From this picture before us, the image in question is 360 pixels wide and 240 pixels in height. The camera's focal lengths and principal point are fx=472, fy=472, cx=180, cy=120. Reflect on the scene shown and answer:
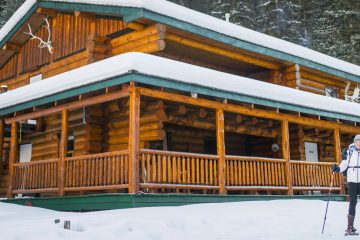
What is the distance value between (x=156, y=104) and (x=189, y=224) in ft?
19.4

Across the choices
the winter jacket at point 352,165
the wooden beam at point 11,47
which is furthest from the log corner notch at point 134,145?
the wooden beam at point 11,47

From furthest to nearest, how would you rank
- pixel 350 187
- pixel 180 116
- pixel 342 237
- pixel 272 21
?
pixel 272 21 → pixel 180 116 → pixel 350 187 → pixel 342 237

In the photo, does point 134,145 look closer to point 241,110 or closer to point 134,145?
point 134,145

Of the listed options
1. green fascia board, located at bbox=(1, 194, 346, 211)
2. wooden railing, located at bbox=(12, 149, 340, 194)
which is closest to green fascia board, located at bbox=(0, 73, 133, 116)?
wooden railing, located at bbox=(12, 149, 340, 194)

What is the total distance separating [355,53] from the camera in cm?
3506

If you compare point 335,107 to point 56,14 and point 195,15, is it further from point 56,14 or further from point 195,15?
point 56,14

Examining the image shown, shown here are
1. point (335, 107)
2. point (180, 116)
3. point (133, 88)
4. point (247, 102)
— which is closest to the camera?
point (133, 88)

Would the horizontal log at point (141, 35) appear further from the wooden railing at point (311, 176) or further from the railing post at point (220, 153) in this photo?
the wooden railing at point (311, 176)

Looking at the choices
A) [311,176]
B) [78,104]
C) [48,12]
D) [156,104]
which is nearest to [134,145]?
[78,104]

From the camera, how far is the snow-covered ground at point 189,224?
26.2 feet

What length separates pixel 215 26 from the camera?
16.2 meters

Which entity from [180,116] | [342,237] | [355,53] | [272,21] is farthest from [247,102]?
[272,21]

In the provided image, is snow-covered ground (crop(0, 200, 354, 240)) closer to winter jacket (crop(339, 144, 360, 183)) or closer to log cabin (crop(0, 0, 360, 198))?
winter jacket (crop(339, 144, 360, 183))

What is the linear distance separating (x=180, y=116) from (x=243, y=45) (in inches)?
160
